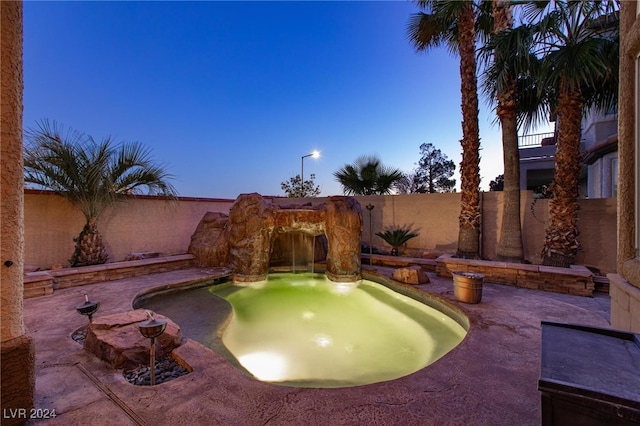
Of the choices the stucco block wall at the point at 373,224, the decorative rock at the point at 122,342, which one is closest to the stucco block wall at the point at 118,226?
the stucco block wall at the point at 373,224

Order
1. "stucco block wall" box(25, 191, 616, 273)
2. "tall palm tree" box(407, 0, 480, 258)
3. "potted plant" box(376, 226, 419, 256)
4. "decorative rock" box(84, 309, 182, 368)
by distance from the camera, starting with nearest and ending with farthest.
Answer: "decorative rock" box(84, 309, 182, 368) < "stucco block wall" box(25, 191, 616, 273) < "tall palm tree" box(407, 0, 480, 258) < "potted plant" box(376, 226, 419, 256)

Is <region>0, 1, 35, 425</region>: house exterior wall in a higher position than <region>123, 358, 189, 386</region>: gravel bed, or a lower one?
higher

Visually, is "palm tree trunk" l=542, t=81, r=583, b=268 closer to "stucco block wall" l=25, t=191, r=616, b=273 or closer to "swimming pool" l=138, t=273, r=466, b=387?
"stucco block wall" l=25, t=191, r=616, b=273

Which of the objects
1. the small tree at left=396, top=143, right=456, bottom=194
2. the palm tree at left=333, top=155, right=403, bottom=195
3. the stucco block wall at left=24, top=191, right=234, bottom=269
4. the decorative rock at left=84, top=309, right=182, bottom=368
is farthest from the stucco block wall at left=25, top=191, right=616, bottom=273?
the small tree at left=396, top=143, right=456, bottom=194

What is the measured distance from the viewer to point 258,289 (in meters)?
6.82

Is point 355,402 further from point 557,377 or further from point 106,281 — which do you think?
point 106,281

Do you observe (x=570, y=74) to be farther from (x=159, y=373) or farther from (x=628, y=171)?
(x=159, y=373)

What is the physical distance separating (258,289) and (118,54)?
523 inches

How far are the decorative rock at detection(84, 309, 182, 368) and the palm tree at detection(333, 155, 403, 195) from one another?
8826 mm

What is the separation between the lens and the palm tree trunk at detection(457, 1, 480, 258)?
715cm

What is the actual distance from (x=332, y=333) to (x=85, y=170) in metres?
6.42

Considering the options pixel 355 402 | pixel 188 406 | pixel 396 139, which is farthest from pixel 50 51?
pixel 396 139

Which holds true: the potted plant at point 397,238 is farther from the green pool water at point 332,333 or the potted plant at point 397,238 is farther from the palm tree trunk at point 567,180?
the palm tree trunk at point 567,180

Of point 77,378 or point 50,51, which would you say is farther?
point 50,51
